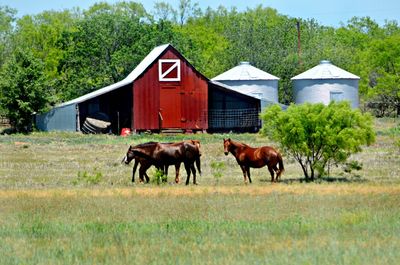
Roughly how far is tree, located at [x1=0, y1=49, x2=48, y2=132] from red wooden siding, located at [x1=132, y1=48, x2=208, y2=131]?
668cm

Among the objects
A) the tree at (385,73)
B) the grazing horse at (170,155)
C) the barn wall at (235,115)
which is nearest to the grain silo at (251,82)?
the barn wall at (235,115)

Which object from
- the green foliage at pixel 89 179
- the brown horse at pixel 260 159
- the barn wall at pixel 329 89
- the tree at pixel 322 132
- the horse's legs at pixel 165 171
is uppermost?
the barn wall at pixel 329 89

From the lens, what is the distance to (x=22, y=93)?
64875 millimetres

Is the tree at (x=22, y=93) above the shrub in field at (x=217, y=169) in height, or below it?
above

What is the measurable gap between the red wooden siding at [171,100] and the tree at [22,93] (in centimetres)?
668

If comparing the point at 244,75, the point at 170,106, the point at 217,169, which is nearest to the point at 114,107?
the point at 170,106

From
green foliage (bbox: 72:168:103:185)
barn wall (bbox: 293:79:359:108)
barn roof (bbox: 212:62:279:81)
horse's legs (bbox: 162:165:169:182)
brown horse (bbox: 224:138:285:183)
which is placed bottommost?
green foliage (bbox: 72:168:103:185)

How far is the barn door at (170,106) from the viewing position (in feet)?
209

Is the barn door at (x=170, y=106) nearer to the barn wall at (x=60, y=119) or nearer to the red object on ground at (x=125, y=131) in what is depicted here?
the red object on ground at (x=125, y=131)

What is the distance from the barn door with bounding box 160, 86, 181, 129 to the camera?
63625 millimetres

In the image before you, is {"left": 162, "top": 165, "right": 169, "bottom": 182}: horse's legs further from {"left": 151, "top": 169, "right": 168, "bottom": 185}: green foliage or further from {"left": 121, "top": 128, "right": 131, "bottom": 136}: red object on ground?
{"left": 121, "top": 128, "right": 131, "bottom": 136}: red object on ground

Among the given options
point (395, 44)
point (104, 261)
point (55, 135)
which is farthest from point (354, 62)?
point (104, 261)

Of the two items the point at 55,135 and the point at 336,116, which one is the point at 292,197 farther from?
the point at 55,135

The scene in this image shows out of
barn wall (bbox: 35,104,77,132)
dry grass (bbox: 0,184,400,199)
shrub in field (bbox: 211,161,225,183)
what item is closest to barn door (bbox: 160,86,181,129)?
barn wall (bbox: 35,104,77,132)
